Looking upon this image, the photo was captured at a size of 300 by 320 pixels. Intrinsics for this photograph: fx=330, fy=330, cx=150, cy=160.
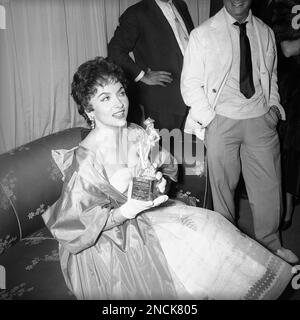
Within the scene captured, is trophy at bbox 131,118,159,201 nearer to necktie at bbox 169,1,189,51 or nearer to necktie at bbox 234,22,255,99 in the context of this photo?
necktie at bbox 234,22,255,99

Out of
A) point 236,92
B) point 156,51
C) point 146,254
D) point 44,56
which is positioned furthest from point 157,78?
point 146,254

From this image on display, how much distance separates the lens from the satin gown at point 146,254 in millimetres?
1319

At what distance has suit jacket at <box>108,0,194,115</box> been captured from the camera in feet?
7.11

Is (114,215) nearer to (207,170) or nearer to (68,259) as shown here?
(68,259)

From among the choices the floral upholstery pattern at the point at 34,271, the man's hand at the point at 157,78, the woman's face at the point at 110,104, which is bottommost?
the floral upholstery pattern at the point at 34,271

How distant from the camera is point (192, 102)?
6.52 feet

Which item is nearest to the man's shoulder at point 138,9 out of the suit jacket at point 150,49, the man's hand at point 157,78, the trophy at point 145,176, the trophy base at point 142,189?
the suit jacket at point 150,49

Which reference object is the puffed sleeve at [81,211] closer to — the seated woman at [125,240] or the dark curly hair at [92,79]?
the seated woman at [125,240]

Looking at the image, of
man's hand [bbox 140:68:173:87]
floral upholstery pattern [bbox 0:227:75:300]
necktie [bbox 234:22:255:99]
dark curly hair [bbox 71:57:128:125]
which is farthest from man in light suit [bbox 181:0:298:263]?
floral upholstery pattern [bbox 0:227:75:300]

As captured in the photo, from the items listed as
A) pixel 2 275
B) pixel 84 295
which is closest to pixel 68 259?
pixel 84 295

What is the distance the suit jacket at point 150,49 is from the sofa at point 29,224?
0.70 m

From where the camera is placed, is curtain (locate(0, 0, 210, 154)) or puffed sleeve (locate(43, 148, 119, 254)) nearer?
puffed sleeve (locate(43, 148, 119, 254))

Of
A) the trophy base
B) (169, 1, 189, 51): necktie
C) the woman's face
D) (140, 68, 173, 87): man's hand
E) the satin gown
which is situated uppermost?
(169, 1, 189, 51): necktie

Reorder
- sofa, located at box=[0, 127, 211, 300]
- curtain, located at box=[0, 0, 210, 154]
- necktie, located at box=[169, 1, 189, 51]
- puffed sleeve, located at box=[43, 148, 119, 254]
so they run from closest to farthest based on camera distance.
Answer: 1. puffed sleeve, located at box=[43, 148, 119, 254]
2. sofa, located at box=[0, 127, 211, 300]
3. curtain, located at box=[0, 0, 210, 154]
4. necktie, located at box=[169, 1, 189, 51]
